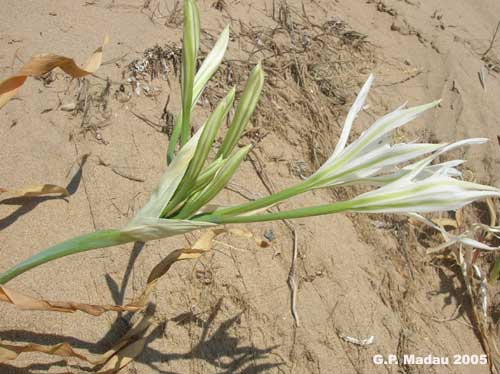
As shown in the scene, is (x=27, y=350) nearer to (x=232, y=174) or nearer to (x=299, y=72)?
(x=232, y=174)

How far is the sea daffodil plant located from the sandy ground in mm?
268

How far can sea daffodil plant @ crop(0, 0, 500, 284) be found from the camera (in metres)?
0.71

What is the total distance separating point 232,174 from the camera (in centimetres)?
73

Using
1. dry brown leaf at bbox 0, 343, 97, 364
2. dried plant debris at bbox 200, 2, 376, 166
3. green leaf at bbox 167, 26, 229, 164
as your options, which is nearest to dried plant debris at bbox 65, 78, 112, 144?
dried plant debris at bbox 200, 2, 376, 166

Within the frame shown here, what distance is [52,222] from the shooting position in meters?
1.10

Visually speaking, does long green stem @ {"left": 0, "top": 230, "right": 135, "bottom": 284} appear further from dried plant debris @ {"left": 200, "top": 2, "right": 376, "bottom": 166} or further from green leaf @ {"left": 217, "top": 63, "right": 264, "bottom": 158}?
dried plant debris @ {"left": 200, "top": 2, "right": 376, "bottom": 166}

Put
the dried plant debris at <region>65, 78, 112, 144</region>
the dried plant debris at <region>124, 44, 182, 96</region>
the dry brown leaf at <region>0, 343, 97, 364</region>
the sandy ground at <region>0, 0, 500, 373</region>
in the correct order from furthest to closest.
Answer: the dried plant debris at <region>124, 44, 182, 96</region> < the dried plant debris at <region>65, 78, 112, 144</region> < the sandy ground at <region>0, 0, 500, 373</region> < the dry brown leaf at <region>0, 343, 97, 364</region>

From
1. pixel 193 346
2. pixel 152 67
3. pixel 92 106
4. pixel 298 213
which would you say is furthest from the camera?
pixel 152 67

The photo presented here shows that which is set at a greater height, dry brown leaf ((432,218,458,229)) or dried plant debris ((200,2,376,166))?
dried plant debris ((200,2,376,166))

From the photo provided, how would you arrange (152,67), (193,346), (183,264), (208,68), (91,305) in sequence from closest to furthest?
(91,305) < (208,68) < (193,346) < (183,264) < (152,67)

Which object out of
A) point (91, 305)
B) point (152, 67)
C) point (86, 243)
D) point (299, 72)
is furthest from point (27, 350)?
point (299, 72)

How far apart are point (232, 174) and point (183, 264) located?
488 mm

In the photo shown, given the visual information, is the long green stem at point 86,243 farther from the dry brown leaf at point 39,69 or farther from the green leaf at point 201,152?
the dry brown leaf at point 39,69

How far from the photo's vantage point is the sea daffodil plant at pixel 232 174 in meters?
0.71
